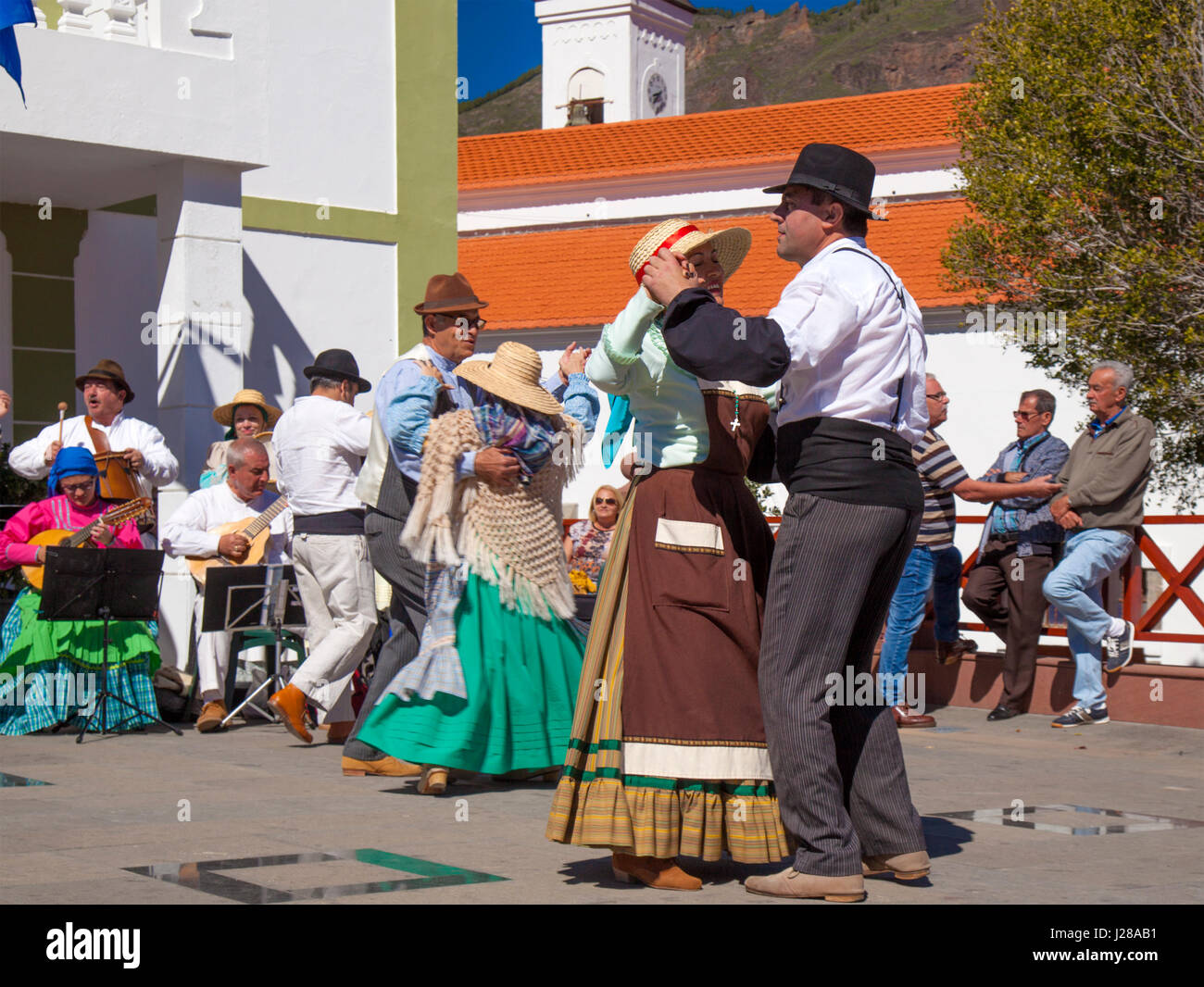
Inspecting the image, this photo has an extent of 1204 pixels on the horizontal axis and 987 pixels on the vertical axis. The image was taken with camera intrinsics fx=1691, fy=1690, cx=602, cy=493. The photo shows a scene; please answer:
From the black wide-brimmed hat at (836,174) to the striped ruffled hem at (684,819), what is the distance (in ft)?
6.34

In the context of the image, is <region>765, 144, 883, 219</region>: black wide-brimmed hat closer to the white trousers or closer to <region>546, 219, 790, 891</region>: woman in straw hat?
<region>546, 219, 790, 891</region>: woman in straw hat

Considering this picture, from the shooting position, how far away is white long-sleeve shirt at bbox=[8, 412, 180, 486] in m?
11.4

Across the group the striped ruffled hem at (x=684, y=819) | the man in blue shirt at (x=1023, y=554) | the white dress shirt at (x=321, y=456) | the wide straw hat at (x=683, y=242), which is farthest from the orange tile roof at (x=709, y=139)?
the striped ruffled hem at (x=684, y=819)

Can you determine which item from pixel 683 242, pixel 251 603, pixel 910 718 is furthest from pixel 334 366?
pixel 683 242

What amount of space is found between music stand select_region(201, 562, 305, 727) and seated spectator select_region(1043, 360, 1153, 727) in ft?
16.3

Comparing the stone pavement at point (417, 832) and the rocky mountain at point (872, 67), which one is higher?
the rocky mountain at point (872, 67)

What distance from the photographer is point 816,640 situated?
5.28m

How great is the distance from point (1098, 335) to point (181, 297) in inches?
434

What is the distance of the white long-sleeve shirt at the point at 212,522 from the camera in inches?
439

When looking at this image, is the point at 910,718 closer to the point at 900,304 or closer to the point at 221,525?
the point at 221,525

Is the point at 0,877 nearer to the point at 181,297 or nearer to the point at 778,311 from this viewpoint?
the point at 778,311

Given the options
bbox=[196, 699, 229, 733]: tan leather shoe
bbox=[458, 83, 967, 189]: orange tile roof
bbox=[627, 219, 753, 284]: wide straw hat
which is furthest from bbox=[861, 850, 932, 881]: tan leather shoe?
bbox=[458, 83, 967, 189]: orange tile roof

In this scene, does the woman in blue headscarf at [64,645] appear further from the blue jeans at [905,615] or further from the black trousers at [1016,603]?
the black trousers at [1016,603]
